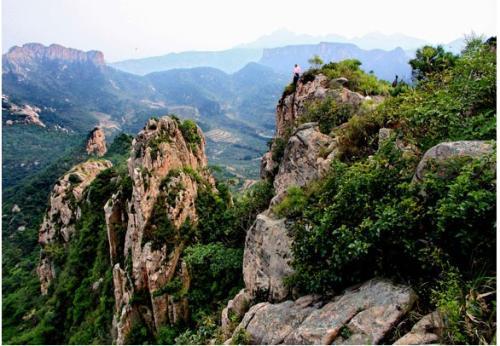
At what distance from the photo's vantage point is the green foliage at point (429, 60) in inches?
547

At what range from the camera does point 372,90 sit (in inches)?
631

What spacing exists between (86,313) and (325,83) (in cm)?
2507

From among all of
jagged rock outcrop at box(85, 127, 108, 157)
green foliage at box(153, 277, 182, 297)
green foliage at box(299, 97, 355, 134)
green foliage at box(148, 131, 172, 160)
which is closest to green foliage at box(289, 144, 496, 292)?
green foliage at box(299, 97, 355, 134)

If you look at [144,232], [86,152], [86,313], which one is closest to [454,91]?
[144,232]

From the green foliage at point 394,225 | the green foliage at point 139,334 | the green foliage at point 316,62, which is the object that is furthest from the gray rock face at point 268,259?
the green foliage at point 139,334

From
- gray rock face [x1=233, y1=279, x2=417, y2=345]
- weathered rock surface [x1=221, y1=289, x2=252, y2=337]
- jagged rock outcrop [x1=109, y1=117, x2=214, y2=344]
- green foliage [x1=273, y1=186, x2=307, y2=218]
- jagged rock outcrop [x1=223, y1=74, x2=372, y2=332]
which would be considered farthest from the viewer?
jagged rock outcrop [x1=109, y1=117, x2=214, y2=344]

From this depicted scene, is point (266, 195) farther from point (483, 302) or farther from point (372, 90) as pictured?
point (483, 302)

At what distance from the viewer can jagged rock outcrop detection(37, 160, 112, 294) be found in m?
39.0

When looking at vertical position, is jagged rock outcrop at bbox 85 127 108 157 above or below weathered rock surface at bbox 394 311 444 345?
below

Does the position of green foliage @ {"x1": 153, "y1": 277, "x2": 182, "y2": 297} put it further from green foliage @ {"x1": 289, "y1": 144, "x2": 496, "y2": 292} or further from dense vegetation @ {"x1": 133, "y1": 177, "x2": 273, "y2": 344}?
green foliage @ {"x1": 289, "y1": 144, "x2": 496, "y2": 292}

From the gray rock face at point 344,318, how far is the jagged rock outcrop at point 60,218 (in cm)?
3686

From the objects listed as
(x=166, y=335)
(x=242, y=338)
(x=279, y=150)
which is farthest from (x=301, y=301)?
(x=166, y=335)

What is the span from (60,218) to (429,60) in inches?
1627

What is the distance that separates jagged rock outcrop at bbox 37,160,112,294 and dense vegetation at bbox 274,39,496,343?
37385 millimetres
